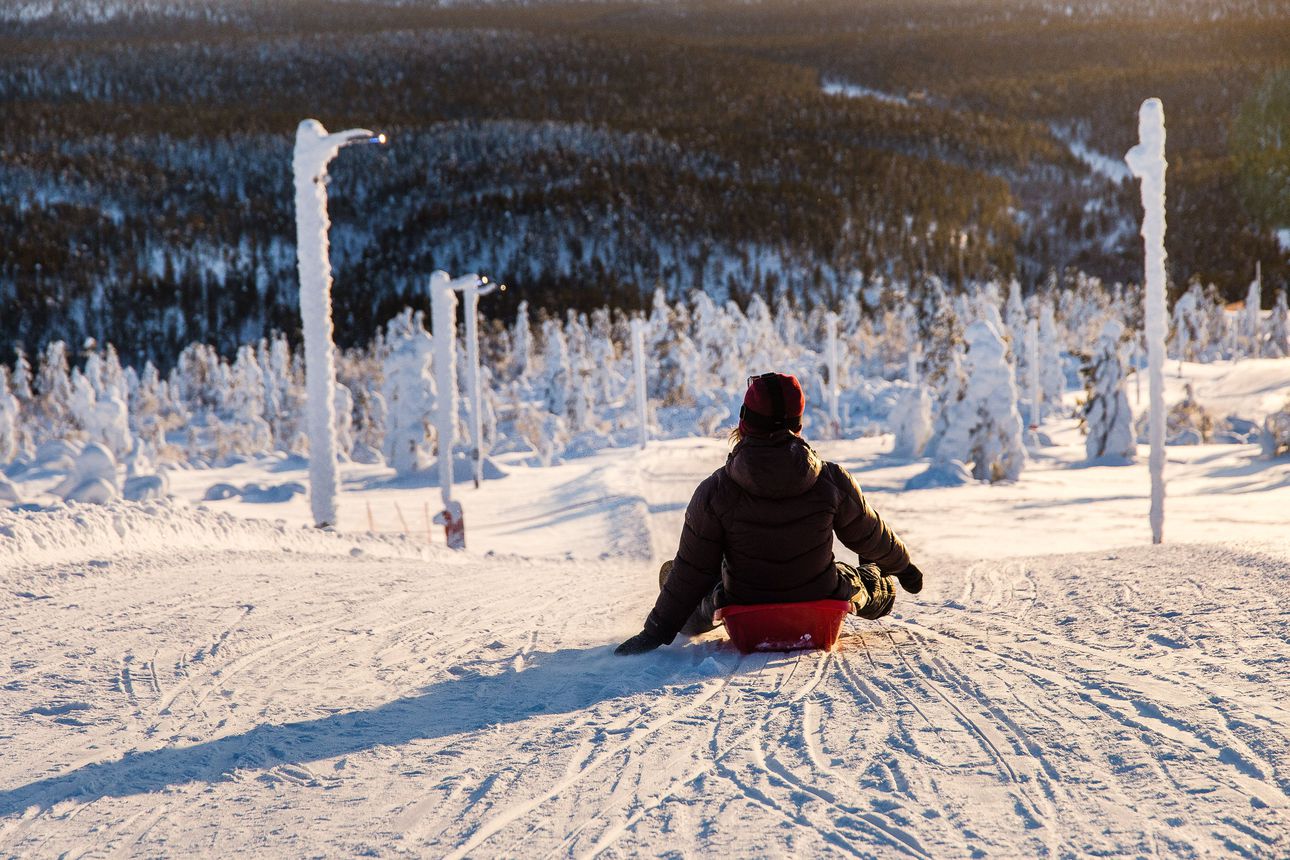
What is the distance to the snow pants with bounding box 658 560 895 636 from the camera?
5059mm

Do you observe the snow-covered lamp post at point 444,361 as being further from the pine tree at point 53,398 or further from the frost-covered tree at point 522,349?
the frost-covered tree at point 522,349

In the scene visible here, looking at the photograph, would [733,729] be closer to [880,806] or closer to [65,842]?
[880,806]

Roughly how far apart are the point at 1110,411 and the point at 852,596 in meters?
29.5

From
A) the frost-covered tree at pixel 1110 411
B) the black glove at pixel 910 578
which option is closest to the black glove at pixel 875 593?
the black glove at pixel 910 578

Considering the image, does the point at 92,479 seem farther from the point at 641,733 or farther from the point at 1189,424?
the point at 1189,424

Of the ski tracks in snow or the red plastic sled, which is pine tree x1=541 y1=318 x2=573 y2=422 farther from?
the red plastic sled

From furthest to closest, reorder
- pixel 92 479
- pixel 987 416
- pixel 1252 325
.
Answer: pixel 1252 325 → pixel 987 416 → pixel 92 479

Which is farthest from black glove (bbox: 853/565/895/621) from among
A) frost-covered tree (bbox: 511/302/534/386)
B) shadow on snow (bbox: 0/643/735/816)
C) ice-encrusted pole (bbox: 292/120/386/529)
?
frost-covered tree (bbox: 511/302/534/386)

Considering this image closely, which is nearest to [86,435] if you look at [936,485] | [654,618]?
[936,485]

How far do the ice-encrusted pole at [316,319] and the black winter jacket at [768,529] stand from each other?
8520mm

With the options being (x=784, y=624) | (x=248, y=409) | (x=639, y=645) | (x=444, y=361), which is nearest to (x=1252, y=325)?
(x=248, y=409)

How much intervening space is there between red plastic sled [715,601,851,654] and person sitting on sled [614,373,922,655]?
41 millimetres

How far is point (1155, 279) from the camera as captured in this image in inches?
461

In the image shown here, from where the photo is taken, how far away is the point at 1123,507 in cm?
1775
